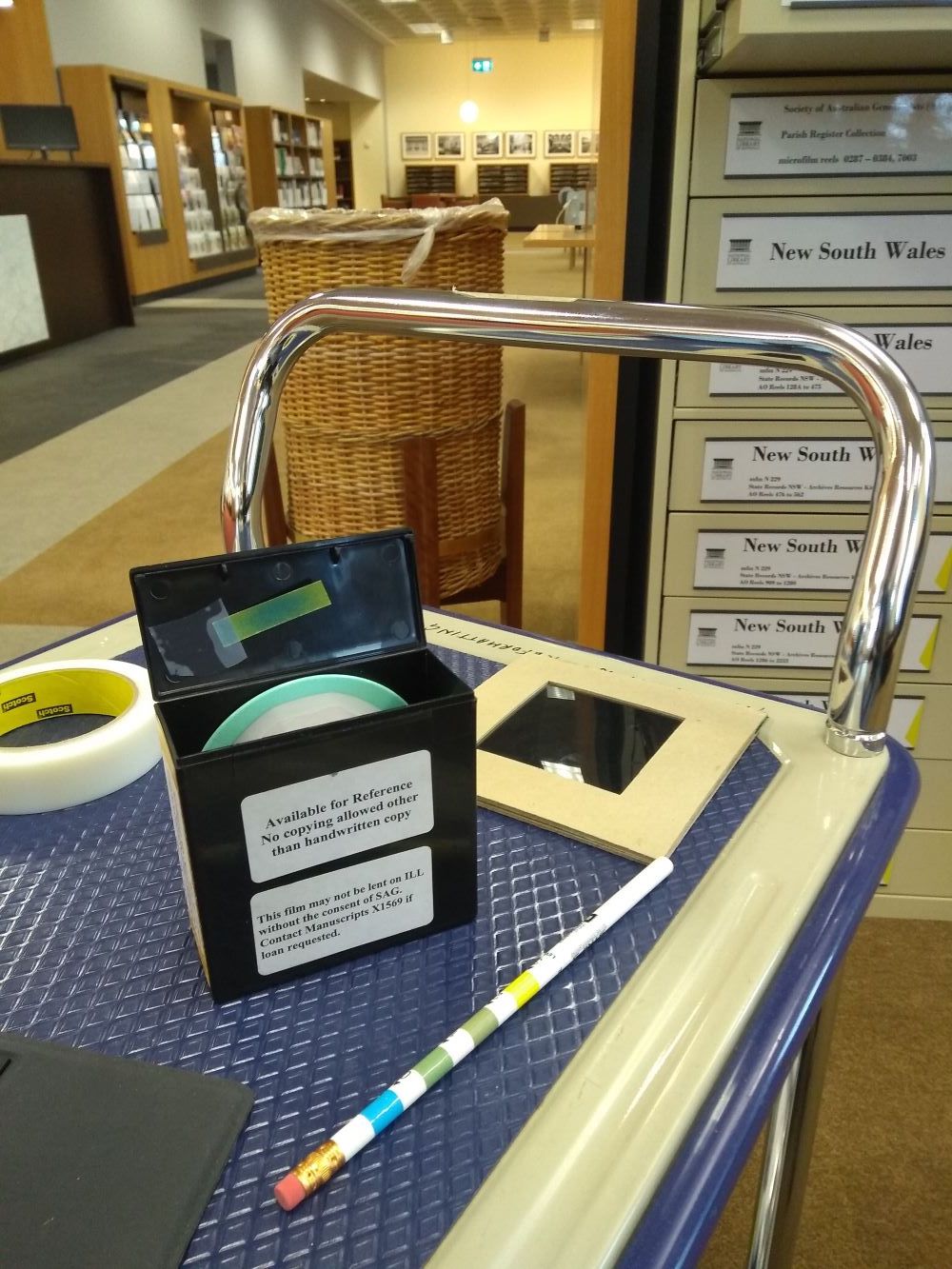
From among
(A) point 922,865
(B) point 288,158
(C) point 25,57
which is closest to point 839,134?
(A) point 922,865

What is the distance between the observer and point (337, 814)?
395 millimetres

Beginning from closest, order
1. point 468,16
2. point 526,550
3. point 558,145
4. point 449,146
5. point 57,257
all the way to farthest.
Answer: point 526,550 → point 57,257 → point 468,16 → point 558,145 → point 449,146

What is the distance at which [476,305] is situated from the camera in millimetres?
522

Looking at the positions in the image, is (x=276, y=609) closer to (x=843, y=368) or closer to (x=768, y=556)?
(x=843, y=368)

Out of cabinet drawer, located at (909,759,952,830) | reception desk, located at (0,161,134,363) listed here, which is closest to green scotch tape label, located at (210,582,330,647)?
cabinet drawer, located at (909,759,952,830)

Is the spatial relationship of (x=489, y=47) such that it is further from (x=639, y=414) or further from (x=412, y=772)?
(x=412, y=772)

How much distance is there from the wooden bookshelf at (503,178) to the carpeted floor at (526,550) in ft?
29.6

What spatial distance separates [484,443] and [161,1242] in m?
1.29

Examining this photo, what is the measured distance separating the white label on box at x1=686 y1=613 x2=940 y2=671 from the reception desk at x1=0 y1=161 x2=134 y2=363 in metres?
5.08

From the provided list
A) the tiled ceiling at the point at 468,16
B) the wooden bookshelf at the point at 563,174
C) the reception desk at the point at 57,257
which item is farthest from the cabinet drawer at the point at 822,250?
the wooden bookshelf at the point at 563,174

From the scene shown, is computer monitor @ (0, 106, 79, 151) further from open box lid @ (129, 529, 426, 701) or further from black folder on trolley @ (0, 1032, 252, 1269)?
black folder on trolley @ (0, 1032, 252, 1269)

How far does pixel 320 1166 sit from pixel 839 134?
1.07 meters

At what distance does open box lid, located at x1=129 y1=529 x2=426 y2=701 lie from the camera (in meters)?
0.43

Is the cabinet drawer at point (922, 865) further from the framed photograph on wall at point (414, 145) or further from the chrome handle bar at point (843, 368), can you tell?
the framed photograph on wall at point (414, 145)
